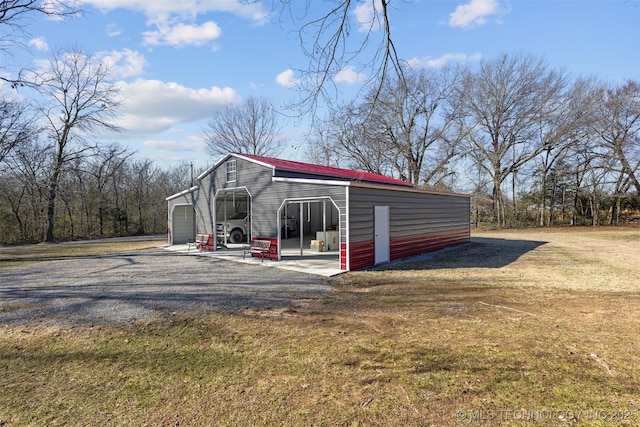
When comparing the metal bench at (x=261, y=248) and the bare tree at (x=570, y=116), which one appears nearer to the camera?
the metal bench at (x=261, y=248)

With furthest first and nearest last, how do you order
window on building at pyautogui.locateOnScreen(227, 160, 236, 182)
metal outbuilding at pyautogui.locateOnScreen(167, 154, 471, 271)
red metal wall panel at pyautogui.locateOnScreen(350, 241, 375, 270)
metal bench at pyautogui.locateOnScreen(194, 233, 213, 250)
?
metal bench at pyautogui.locateOnScreen(194, 233, 213, 250)
window on building at pyautogui.locateOnScreen(227, 160, 236, 182)
metal outbuilding at pyautogui.locateOnScreen(167, 154, 471, 271)
red metal wall panel at pyautogui.locateOnScreen(350, 241, 375, 270)

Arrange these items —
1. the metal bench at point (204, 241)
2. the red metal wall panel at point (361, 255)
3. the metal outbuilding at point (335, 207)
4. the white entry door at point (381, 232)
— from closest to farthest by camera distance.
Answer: the red metal wall panel at point (361, 255)
the metal outbuilding at point (335, 207)
the white entry door at point (381, 232)
the metal bench at point (204, 241)

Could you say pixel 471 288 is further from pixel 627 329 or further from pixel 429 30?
pixel 429 30

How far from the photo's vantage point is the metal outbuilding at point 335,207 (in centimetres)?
982

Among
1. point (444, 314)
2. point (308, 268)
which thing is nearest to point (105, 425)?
point (444, 314)

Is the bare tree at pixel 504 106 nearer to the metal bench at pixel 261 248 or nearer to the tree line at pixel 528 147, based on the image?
the tree line at pixel 528 147

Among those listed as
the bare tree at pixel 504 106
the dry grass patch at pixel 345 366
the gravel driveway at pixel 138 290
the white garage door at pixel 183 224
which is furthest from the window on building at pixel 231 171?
the bare tree at pixel 504 106

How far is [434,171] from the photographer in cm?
2903

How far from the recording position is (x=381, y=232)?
10.9 m

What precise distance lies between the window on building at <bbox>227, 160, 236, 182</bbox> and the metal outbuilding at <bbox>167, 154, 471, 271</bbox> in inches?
1.6

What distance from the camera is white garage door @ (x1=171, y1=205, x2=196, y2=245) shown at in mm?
17828

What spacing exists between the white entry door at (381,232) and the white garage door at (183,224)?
11119 mm

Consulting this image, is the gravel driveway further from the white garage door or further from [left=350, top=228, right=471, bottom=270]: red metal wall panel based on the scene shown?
the white garage door

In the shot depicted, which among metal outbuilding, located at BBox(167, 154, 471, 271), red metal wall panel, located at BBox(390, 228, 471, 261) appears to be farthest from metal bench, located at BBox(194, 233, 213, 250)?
red metal wall panel, located at BBox(390, 228, 471, 261)
